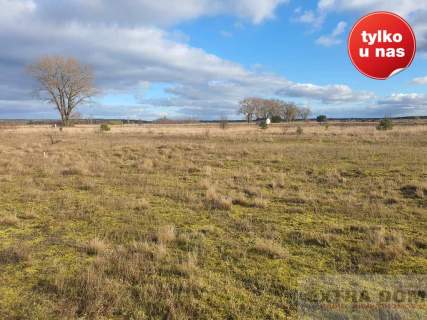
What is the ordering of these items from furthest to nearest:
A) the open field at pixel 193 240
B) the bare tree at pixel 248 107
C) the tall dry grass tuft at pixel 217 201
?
the bare tree at pixel 248 107
the tall dry grass tuft at pixel 217 201
the open field at pixel 193 240

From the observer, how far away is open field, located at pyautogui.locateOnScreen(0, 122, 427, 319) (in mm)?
4082

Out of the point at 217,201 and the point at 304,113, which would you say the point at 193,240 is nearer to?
the point at 217,201

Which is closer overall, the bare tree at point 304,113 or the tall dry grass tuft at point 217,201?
the tall dry grass tuft at point 217,201

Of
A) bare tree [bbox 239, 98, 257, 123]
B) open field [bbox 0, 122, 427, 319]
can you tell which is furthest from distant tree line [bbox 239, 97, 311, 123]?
open field [bbox 0, 122, 427, 319]

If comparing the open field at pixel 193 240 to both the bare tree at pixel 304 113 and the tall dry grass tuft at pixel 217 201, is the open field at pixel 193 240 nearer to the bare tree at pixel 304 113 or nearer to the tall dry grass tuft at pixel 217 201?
the tall dry grass tuft at pixel 217 201

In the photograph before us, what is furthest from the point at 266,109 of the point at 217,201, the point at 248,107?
the point at 217,201

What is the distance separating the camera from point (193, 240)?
6.06 metres

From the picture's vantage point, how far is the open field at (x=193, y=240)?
4082 millimetres

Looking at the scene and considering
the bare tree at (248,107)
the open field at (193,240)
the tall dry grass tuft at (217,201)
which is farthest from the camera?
the bare tree at (248,107)

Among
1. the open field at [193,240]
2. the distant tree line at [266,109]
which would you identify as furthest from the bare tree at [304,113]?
the open field at [193,240]

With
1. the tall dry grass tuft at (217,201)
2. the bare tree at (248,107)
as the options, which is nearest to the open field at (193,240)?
the tall dry grass tuft at (217,201)

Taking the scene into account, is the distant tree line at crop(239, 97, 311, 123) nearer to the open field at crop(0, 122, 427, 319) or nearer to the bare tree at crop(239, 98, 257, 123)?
the bare tree at crop(239, 98, 257, 123)

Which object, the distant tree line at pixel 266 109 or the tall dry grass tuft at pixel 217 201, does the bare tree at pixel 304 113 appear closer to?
the distant tree line at pixel 266 109

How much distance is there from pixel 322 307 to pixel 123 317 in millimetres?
2035
